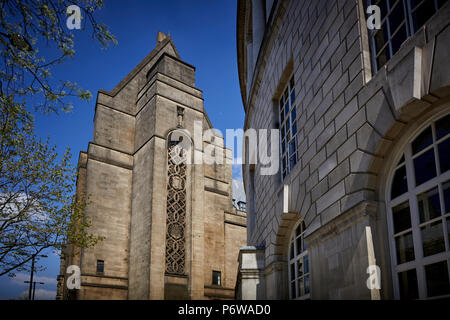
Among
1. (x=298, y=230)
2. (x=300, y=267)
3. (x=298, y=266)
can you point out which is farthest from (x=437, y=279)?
(x=298, y=230)

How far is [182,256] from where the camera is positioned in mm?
26703

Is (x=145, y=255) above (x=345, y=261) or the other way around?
above

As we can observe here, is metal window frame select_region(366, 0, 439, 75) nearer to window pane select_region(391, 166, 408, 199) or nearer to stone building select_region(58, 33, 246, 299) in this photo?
window pane select_region(391, 166, 408, 199)

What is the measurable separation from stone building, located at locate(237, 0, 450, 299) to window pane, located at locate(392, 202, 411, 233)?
0.01 m

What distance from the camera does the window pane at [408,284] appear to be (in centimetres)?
520

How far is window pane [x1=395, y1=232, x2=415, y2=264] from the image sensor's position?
534cm

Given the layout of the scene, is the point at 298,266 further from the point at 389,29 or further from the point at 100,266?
the point at 100,266

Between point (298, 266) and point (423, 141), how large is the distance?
16.4ft

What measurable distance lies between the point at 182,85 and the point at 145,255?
1307cm

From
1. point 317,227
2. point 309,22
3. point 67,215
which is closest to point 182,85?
point 67,215

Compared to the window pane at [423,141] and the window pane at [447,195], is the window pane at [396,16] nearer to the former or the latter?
the window pane at [423,141]

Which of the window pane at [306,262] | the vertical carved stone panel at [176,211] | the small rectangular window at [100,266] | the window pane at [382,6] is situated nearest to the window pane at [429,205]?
the window pane at [382,6]

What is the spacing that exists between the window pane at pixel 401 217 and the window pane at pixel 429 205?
28cm
